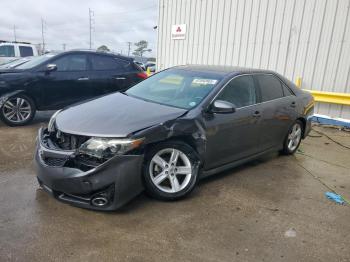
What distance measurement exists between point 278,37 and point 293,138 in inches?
168

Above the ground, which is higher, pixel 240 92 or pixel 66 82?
pixel 240 92

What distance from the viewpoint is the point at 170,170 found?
3.61 metres

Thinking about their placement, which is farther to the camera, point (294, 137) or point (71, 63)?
point (71, 63)

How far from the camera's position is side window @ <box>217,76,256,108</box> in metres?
4.21

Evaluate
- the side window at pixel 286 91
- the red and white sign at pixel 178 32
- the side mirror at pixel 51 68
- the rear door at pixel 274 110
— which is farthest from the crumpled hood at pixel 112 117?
the red and white sign at pixel 178 32

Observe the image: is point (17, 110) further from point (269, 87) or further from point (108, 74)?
point (269, 87)

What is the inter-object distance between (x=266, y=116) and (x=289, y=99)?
828 mm

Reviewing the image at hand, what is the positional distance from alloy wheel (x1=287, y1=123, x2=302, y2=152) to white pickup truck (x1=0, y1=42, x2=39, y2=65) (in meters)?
11.9

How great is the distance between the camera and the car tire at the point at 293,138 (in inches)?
215

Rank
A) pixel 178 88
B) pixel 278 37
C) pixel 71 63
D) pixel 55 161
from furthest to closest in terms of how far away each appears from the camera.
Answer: pixel 278 37 < pixel 71 63 < pixel 178 88 < pixel 55 161

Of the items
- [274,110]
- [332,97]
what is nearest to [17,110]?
[274,110]

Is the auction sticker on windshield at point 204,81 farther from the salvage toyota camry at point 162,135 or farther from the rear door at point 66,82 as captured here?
the rear door at point 66,82

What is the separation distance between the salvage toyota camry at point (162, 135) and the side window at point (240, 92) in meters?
0.01

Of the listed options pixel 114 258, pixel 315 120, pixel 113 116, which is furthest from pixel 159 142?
pixel 315 120
